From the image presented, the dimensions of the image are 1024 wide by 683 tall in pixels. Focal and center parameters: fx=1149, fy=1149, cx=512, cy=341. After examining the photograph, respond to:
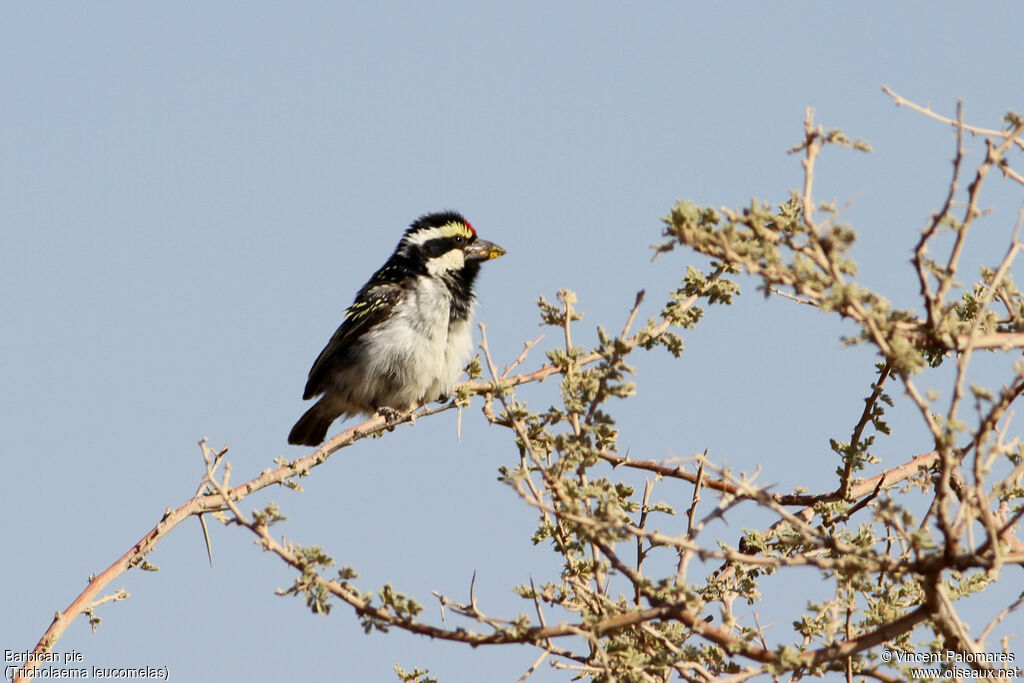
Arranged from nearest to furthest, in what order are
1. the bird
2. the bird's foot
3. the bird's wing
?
the bird's foot, the bird, the bird's wing

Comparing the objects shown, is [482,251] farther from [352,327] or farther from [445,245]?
[352,327]

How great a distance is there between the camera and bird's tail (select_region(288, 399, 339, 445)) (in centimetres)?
875

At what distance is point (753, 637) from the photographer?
127 inches

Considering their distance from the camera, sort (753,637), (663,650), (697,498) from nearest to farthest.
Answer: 1. (753,637)
2. (663,650)
3. (697,498)

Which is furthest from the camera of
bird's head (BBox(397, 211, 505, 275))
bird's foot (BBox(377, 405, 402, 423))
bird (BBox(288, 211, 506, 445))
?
bird's head (BBox(397, 211, 505, 275))

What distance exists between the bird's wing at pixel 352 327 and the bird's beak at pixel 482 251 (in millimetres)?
683

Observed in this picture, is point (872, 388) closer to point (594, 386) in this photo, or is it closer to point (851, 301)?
point (594, 386)

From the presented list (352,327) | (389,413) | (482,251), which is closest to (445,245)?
(482,251)

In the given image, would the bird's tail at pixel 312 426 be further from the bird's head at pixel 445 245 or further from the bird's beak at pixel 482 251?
the bird's beak at pixel 482 251

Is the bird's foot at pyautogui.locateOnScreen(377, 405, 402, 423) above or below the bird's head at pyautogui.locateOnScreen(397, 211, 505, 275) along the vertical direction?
below

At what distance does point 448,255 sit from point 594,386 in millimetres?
5229

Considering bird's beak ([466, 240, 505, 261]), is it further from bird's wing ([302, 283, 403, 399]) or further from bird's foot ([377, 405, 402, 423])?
bird's foot ([377, 405, 402, 423])

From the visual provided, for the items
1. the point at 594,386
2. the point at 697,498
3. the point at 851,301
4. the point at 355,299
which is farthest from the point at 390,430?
the point at 851,301

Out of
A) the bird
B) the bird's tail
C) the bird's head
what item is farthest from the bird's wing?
the bird's head
